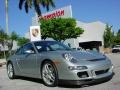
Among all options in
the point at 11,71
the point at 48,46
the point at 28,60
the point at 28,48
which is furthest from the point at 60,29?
the point at 48,46

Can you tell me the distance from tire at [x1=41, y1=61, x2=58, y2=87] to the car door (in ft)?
1.52

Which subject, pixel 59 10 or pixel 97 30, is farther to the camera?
pixel 97 30

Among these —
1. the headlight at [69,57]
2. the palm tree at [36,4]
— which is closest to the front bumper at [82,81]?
the headlight at [69,57]

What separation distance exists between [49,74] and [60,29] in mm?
38310

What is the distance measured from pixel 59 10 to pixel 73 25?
727 cm

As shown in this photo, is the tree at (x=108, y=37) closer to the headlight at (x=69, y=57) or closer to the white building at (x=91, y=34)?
the white building at (x=91, y=34)

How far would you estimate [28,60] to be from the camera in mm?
9188

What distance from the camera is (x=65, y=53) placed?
7.75 m

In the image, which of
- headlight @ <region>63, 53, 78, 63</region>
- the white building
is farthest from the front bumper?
the white building

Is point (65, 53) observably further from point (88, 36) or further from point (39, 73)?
point (88, 36)

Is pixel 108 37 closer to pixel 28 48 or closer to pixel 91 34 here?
pixel 91 34

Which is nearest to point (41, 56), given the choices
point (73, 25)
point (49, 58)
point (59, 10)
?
point (49, 58)

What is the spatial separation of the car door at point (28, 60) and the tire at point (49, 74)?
464 mm

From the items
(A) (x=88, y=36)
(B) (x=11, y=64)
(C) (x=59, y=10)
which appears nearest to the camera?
(B) (x=11, y=64)
